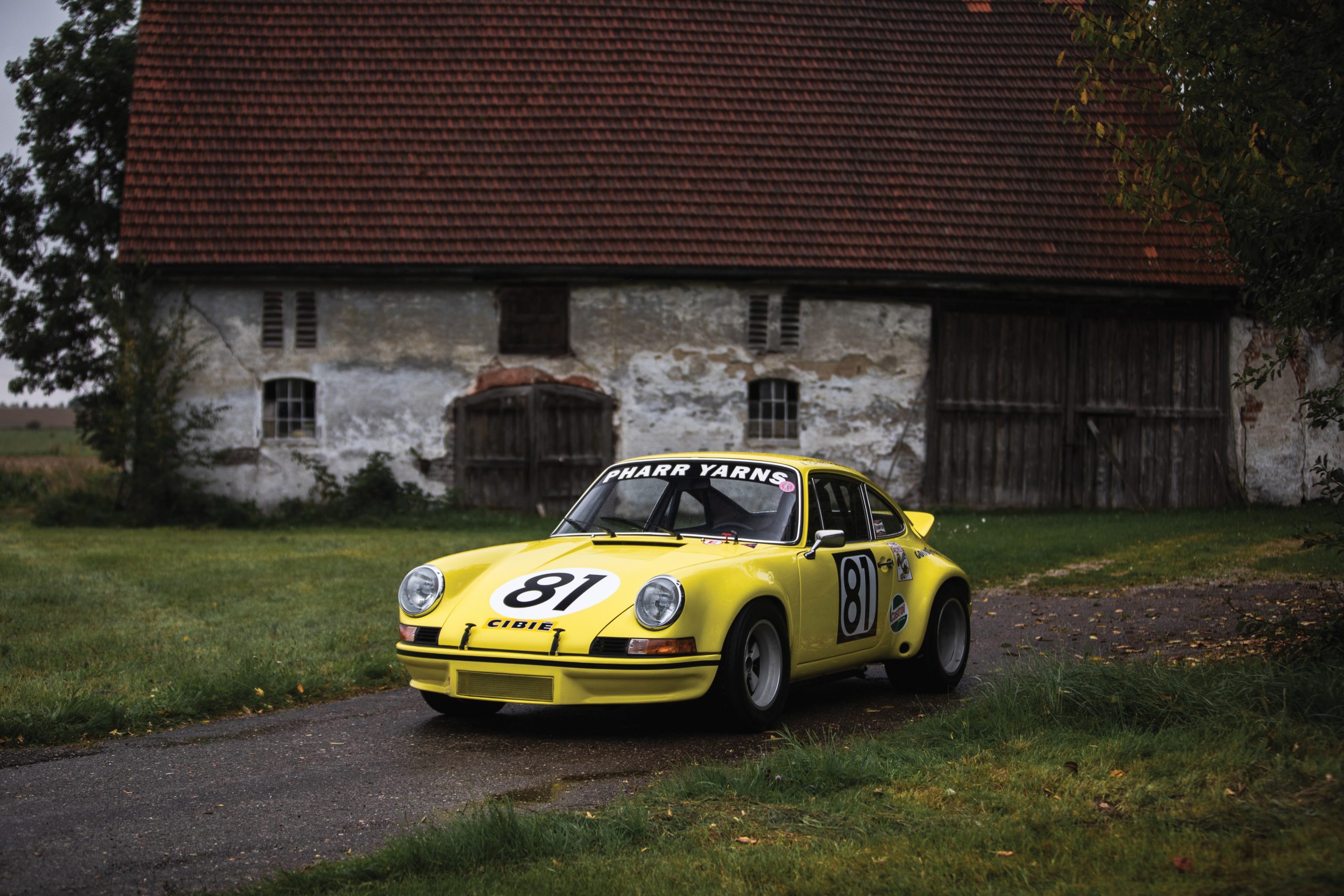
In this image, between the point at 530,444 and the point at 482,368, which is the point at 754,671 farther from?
the point at 482,368

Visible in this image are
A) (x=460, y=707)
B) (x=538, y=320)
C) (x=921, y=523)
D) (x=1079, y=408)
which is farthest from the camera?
(x=1079, y=408)

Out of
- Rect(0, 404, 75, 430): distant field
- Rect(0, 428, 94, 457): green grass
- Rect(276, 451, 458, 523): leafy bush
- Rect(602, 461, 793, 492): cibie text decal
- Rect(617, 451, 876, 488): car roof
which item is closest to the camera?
Rect(602, 461, 793, 492): cibie text decal

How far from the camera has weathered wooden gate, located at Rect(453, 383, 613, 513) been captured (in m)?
20.1

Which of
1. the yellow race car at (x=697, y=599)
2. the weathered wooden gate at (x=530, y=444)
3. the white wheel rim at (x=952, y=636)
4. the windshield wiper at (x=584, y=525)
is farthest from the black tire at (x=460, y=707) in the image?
the weathered wooden gate at (x=530, y=444)

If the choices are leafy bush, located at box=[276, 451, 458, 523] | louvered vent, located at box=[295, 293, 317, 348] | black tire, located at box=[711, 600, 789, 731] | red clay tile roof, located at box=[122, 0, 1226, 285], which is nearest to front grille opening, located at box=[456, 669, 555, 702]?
black tire, located at box=[711, 600, 789, 731]

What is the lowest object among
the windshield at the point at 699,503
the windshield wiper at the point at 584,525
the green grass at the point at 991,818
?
the green grass at the point at 991,818

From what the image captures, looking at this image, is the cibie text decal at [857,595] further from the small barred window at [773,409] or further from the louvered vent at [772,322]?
the louvered vent at [772,322]

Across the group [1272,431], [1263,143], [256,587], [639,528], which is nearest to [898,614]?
[639,528]

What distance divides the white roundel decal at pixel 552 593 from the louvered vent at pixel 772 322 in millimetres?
13753

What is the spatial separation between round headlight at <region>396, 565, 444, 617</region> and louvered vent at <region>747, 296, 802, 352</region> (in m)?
13.6

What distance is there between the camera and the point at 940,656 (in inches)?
323

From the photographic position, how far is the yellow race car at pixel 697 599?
21.2 feet

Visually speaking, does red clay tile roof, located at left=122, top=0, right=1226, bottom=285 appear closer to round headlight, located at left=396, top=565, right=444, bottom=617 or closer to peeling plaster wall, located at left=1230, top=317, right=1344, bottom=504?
peeling plaster wall, located at left=1230, top=317, right=1344, bottom=504

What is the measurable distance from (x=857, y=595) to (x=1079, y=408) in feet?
47.3
